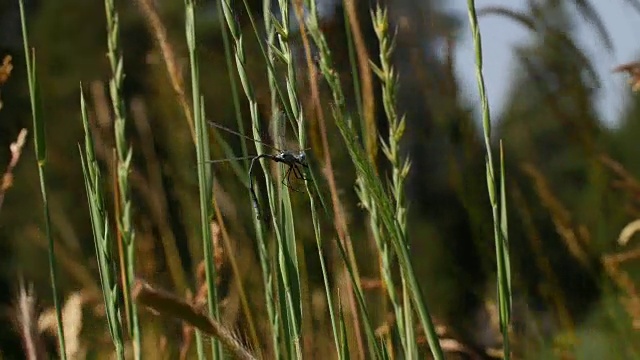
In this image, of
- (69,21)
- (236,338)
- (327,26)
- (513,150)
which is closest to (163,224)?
(327,26)

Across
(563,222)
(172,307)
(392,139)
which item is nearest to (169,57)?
(392,139)

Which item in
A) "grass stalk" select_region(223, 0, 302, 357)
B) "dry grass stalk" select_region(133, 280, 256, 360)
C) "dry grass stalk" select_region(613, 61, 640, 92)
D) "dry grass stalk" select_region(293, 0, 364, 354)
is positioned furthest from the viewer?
"dry grass stalk" select_region(613, 61, 640, 92)

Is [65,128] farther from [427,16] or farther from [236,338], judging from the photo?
[236,338]

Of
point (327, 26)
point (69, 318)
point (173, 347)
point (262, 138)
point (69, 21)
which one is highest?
point (69, 21)

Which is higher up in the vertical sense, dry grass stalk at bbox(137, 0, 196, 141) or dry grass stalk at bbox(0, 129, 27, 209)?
dry grass stalk at bbox(137, 0, 196, 141)

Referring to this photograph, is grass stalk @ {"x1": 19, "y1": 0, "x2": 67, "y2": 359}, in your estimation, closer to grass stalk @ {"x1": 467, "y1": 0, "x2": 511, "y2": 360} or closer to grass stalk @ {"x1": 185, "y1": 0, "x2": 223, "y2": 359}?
grass stalk @ {"x1": 185, "y1": 0, "x2": 223, "y2": 359}

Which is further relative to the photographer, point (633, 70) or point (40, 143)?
point (633, 70)

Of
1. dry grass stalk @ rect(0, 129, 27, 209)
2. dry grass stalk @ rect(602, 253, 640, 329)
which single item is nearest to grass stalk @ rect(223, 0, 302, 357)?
dry grass stalk @ rect(0, 129, 27, 209)

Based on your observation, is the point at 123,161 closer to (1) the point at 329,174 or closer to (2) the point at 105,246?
(2) the point at 105,246

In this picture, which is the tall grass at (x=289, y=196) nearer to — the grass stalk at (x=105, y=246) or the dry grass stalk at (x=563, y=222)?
the grass stalk at (x=105, y=246)

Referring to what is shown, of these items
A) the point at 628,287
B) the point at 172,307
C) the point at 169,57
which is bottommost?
the point at 628,287

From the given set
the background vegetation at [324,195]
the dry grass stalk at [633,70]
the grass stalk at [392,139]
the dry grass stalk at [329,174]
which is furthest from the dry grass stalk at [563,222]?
the grass stalk at [392,139]
